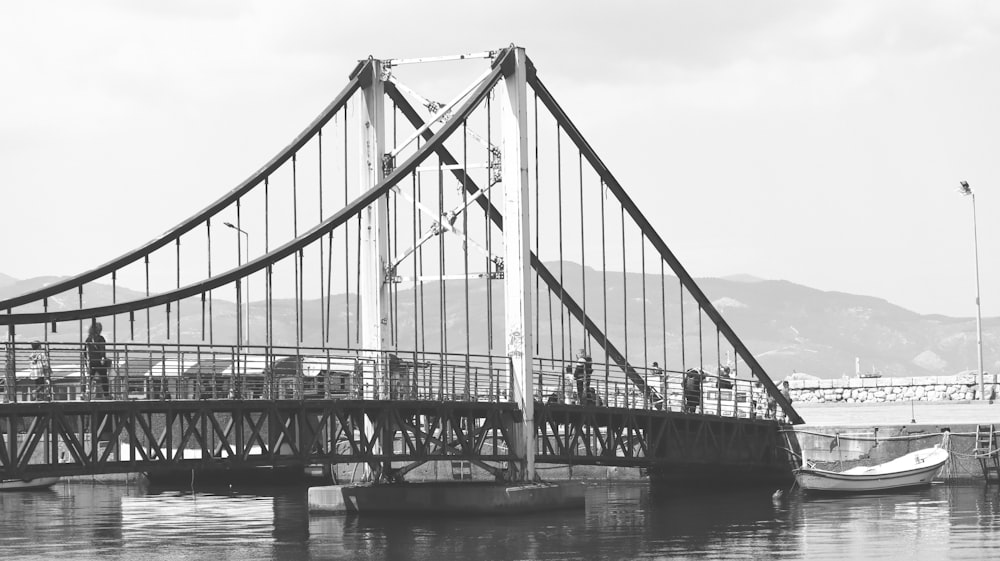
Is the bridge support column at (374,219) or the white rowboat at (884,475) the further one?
the white rowboat at (884,475)

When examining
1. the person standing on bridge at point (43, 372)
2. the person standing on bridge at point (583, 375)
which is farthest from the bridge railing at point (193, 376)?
the person standing on bridge at point (583, 375)

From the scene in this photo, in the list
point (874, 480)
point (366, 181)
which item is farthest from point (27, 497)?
point (874, 480)

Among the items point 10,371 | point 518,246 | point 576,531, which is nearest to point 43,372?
point 10,371

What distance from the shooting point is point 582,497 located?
48.7 metres

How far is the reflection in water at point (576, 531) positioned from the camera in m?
37.9

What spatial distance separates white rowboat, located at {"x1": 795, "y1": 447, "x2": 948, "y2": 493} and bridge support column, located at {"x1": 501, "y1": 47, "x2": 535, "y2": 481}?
13.5 meters

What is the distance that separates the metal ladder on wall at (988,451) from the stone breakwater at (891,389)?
22.1 m

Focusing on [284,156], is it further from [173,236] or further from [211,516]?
[211,516]

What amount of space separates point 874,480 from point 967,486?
315 cm

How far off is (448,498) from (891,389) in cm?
4139

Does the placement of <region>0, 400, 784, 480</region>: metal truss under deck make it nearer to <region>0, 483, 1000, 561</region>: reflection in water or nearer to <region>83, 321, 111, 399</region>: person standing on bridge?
<region>83, 321, 111, 399</region>: person standing on bridge

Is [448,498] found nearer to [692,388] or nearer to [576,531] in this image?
[576,531]

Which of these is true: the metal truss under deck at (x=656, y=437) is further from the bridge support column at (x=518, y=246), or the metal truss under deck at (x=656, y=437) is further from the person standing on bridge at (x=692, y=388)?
the bridge support column at (x=518, y=246)

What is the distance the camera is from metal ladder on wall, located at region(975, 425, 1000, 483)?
181 feet
